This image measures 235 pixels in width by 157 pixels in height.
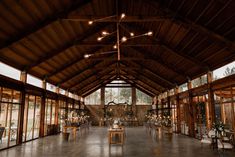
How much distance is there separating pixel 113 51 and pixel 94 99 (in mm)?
15792

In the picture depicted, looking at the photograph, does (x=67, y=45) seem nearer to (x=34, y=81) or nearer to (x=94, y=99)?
(x=34, y=81)

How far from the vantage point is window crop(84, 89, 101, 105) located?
2439cm

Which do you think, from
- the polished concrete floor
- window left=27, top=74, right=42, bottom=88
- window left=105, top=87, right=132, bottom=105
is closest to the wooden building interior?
window left=27, top=74, right=42, bottom=88

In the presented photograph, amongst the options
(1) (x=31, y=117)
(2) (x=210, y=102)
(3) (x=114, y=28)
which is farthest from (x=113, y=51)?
(1) (x=31, y=117)

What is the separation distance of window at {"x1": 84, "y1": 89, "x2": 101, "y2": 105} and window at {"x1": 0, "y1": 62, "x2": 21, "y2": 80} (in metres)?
15.2

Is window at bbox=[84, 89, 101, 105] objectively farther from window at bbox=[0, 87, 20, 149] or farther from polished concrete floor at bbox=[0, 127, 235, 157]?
window at bbox=[0, 87, 20, 149]

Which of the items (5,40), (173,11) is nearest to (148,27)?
(173,11)

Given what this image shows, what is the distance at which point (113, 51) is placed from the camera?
9438 mm

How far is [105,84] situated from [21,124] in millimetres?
15007

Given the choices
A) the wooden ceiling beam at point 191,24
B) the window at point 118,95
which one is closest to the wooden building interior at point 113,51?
the wooden ceiling beam at point 191,24

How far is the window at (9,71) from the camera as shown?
8.12 meters

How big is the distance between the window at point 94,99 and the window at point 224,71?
1660 cm

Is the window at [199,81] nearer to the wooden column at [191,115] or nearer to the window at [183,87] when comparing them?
the wooden column at [191,115]

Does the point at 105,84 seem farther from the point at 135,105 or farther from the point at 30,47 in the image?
the point at 30,47
